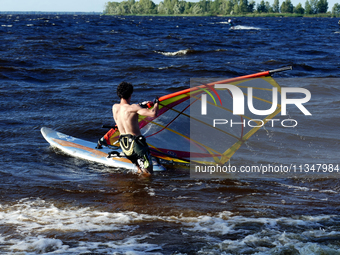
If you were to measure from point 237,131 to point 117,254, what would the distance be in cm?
376

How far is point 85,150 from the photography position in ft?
25.4

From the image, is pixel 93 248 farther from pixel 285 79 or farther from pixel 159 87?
pixel 285 79

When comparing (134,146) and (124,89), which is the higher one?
(124,89)

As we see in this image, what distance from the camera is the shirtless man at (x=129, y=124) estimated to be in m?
5.67

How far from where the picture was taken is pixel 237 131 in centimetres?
711

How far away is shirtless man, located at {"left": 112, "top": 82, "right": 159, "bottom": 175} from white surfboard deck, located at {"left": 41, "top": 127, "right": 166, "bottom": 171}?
954 millimetres

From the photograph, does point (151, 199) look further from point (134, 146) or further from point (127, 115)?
point (127, 115)

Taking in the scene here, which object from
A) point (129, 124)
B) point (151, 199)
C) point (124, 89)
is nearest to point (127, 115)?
point (129, 124)

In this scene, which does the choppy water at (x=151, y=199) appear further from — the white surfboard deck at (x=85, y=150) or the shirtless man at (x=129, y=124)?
the shirtless man at (x=129, y=124)

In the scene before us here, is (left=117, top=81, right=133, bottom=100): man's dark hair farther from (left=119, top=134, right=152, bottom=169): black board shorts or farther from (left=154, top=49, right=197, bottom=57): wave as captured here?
(left=154, top=49, right=197, bottom=57): wave

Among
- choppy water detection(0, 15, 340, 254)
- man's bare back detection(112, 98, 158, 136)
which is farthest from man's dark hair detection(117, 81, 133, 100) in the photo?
choppy water detection(0, 15, 340, 254)

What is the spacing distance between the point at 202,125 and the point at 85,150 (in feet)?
8.06

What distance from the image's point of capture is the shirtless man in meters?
5.67

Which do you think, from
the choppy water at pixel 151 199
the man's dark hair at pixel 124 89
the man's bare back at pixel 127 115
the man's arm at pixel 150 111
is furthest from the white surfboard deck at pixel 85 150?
the man's dark hair at pixel 124 89
